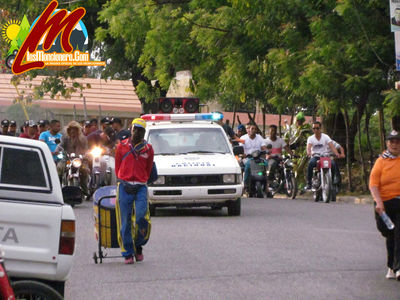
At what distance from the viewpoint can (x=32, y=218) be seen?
8.16 meters

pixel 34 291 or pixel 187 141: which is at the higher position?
pixel 34 291

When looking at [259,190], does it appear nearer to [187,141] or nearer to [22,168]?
[187,141]

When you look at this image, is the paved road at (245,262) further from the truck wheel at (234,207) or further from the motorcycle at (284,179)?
the motorcycle at (284,179)

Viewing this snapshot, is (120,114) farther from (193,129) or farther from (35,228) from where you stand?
(35,228)

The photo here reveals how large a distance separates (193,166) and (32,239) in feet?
37.3

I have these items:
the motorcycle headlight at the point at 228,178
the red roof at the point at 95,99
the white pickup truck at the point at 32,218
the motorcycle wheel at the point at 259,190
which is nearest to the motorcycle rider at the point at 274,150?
the motorcycle wheel at the point at 259,190

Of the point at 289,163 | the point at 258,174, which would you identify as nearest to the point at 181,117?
the point at 258,174

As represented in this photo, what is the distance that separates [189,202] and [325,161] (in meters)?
5.90

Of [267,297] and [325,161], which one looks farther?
[325,161]

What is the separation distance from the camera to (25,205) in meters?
8.18

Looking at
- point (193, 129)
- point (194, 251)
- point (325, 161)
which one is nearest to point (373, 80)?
point (325, 161)

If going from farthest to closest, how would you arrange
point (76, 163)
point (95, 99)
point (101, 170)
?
point (95, 99) < point (101, 170) < point (76, 163)

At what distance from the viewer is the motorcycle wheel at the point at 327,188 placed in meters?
24.6

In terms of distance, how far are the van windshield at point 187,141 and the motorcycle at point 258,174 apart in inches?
236
